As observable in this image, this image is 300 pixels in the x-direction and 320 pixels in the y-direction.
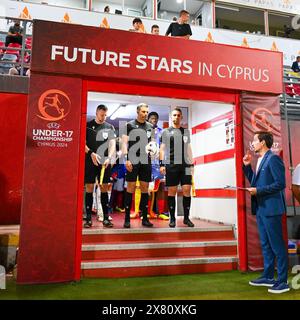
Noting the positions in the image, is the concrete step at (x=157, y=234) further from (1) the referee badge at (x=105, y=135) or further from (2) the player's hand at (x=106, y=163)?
(1) the referee badge at (x=105, y=135)

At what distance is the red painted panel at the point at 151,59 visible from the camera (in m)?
3.77

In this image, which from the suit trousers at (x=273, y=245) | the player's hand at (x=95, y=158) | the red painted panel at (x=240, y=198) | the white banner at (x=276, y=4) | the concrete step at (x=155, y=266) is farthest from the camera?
the white banner at (x=276, y=4)

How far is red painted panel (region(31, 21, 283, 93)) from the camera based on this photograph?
3768 millimetres

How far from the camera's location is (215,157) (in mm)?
5742

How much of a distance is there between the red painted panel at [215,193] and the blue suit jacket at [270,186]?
4.39 ft

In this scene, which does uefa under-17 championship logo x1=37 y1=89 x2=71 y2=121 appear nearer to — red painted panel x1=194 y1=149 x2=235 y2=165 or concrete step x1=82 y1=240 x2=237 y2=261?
concrete step x1=82 y1=240 x2=237 y2=261

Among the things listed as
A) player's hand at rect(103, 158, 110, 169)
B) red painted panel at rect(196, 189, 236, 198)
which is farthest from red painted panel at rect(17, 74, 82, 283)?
red painted panel at rect(196, 189, 236, 198)

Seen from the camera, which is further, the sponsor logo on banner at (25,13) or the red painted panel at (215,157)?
the sponsor logo on banner at (25,13)

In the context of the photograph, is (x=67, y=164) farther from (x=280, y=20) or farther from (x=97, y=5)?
(x=280, y=20)

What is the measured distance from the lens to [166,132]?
5.46m

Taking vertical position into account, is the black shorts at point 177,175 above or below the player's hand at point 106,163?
below

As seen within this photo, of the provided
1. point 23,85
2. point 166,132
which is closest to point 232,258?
point 166,132

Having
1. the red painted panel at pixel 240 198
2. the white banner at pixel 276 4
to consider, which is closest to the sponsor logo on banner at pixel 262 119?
the red painted panel at pixel 240 198

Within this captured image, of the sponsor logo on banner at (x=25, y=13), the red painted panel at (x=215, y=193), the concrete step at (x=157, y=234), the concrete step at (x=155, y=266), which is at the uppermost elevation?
the sponsor logo on banner at (x=25, y=13)
